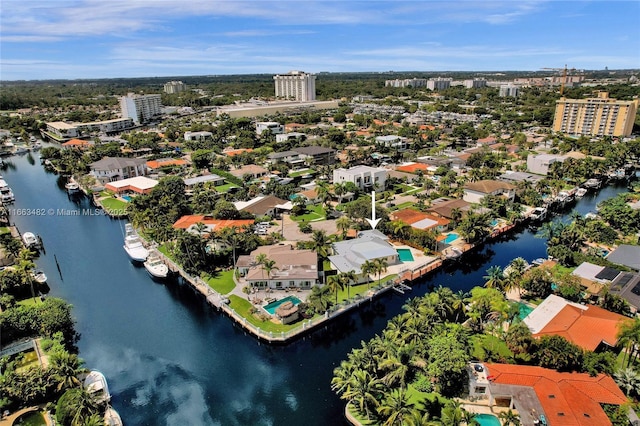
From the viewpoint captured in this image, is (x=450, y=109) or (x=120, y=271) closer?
(x=120, y=271)

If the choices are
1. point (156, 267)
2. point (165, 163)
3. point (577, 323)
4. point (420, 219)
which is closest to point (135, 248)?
point (156, 267)

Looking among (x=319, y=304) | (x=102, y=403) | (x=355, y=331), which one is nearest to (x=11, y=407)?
(x=102, y=403)

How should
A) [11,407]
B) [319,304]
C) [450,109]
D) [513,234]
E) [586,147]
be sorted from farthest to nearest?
[450,109] < [586,147] < [513,234] < [319,304] < [11,407]

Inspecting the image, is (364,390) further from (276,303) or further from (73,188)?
(73,188)

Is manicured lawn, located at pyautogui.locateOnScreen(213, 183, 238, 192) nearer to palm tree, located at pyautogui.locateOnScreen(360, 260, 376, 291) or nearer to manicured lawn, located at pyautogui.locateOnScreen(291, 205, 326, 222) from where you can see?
manicured lawn, located at pyautogui.locateOnScreen(291, 205, 326, 222)

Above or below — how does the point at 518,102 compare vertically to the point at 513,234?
above

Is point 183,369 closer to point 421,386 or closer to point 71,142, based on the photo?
point 421,386
